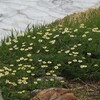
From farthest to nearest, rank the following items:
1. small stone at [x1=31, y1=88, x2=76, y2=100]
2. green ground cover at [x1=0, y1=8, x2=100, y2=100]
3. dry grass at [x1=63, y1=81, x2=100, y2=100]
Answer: green ground cover at [x1=0, y1=8, x2=100, y2=100]
dry grass at [x1=63, y1=81, x2=100, y2=100]
small stone at [x1=31, y1=88, x2=76, y2=100]

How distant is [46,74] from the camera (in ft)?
18.6

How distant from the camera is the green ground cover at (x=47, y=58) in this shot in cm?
542

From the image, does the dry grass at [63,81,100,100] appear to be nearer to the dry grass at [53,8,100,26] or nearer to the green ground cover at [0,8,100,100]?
the green ground cover at [0,8,100,100]

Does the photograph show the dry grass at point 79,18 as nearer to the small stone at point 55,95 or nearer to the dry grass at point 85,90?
the dry grass at point 85,90

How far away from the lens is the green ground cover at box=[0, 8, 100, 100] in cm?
542

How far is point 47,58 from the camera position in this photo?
19.5 ft

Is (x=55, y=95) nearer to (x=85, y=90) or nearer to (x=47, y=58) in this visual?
(x=85, y=90)

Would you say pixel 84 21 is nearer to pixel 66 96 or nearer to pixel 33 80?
pixel 33 80

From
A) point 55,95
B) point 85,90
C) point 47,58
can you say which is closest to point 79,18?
point 47,58

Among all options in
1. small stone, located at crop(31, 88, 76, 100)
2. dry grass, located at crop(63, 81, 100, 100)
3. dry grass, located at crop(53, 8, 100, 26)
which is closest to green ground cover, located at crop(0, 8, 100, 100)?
dry grass, located at crop(63, 81, 100, 100)

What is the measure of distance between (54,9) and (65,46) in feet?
11.6

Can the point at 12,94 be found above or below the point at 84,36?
below

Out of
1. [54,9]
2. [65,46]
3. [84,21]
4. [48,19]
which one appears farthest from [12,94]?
[54,9]

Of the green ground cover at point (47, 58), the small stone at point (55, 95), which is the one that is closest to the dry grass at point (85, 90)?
the green ground cover at point (47, 58)
